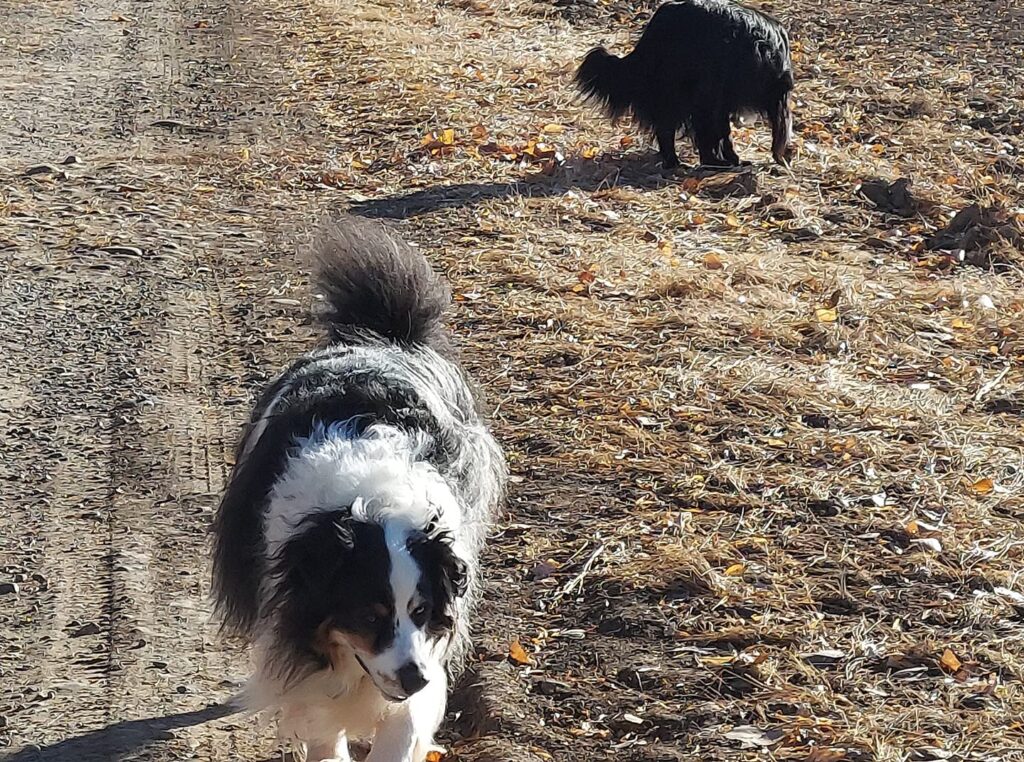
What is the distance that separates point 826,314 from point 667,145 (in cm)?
335

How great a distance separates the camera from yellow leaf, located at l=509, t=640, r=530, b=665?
509 cm

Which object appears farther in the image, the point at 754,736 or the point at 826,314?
the point at 826,314

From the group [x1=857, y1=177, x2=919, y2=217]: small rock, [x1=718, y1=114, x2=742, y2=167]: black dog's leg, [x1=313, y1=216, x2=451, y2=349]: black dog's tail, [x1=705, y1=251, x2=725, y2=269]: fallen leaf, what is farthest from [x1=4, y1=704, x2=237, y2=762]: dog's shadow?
[x1=718, y1=114, x2=742, y2=167]: black dog's leg

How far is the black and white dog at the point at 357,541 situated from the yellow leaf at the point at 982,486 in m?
2.23

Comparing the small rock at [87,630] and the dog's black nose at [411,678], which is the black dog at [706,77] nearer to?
the small rock at [87,630]

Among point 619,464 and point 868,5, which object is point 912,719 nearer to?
point 619,464

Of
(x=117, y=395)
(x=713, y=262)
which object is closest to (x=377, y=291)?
(x=117, y=395)

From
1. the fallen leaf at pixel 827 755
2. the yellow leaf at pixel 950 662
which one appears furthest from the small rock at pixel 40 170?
the fallen leaf at pixel 827 755

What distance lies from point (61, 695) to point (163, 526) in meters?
1.16

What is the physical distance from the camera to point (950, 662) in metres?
4.88

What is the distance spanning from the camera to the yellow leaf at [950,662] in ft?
16.0

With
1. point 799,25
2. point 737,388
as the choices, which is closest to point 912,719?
point 737,388

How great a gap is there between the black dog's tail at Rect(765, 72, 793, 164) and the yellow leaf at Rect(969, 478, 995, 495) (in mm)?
5230

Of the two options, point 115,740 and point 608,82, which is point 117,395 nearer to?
point 115,740
